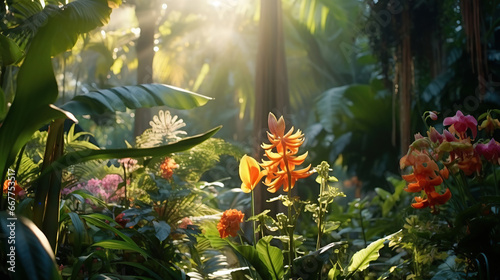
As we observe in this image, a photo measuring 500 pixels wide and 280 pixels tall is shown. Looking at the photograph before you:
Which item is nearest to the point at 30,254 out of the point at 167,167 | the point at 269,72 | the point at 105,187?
the point at 167,167

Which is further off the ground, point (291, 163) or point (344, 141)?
point (291, 163)

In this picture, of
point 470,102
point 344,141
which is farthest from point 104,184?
point 344,141

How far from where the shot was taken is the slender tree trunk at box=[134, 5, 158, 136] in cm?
724

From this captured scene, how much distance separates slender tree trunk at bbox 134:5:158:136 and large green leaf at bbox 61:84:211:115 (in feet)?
16.3

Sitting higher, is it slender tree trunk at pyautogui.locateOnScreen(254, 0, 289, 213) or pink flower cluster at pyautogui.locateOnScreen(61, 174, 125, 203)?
slender tree trunk at pyautogui.locateOnScreen(254, 0, 289, 213)

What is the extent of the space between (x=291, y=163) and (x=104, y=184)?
136 cm

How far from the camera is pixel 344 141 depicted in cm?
839

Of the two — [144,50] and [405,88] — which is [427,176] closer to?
[405,88]

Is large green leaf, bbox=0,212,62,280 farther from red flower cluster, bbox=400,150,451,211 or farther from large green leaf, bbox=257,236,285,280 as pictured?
red flower cluster, bbox=400,150,451,211

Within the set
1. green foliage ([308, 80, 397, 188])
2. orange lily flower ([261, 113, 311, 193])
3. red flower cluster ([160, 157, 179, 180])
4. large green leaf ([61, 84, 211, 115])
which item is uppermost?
large green leaf ([61, 84, 211, 115])

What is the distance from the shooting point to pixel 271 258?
1971mm

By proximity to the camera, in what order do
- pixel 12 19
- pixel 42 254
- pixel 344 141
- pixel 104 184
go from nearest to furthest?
pixel 42 254 → pixel 104 184 → pixel 12 19 → pixel 344 141

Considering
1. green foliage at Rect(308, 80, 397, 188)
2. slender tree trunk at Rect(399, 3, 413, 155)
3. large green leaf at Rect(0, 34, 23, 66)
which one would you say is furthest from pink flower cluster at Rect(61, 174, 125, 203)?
green foliage at Rect(308, 80, 397, 188)

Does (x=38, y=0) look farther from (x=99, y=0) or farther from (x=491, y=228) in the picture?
(x=491, y=228)
